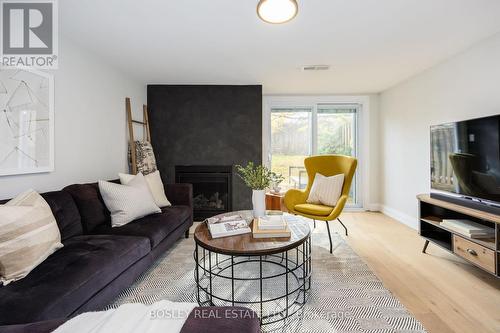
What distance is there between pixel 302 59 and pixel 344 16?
3.21 ft

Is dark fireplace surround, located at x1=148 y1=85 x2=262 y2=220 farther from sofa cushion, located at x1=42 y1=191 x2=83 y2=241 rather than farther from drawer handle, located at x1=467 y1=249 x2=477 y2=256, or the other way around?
drawer handle, located at x1=467 y1=249 x2=477 y2=256

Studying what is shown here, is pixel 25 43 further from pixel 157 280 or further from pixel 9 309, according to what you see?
pixel 157 280

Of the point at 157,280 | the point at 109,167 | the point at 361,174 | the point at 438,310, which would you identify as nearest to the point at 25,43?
the point at 109,167

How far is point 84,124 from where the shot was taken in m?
2.76

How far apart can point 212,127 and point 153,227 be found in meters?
2.28

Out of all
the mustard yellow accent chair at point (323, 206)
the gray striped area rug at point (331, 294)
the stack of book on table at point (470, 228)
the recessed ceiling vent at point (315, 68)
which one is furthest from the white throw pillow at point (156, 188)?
the stack of book on table at point (470, 228)

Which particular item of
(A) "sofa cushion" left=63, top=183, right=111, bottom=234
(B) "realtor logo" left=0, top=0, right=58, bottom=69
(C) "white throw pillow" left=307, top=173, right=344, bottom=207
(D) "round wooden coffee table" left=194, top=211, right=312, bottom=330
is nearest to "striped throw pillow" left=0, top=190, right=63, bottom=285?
(A) "sofa cushion" left=63, top=183, right=111, bottom=234

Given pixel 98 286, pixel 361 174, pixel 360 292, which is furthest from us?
pixel 361 174

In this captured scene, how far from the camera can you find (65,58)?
2.47m

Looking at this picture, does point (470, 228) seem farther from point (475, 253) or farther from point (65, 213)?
point (65, 213)

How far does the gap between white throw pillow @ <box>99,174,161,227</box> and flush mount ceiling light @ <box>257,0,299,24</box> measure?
79.9 inches

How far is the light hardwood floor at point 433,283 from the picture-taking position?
1.66m

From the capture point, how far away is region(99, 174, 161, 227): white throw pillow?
2.32m

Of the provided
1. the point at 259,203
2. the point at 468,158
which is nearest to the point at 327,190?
the point at 259,203
